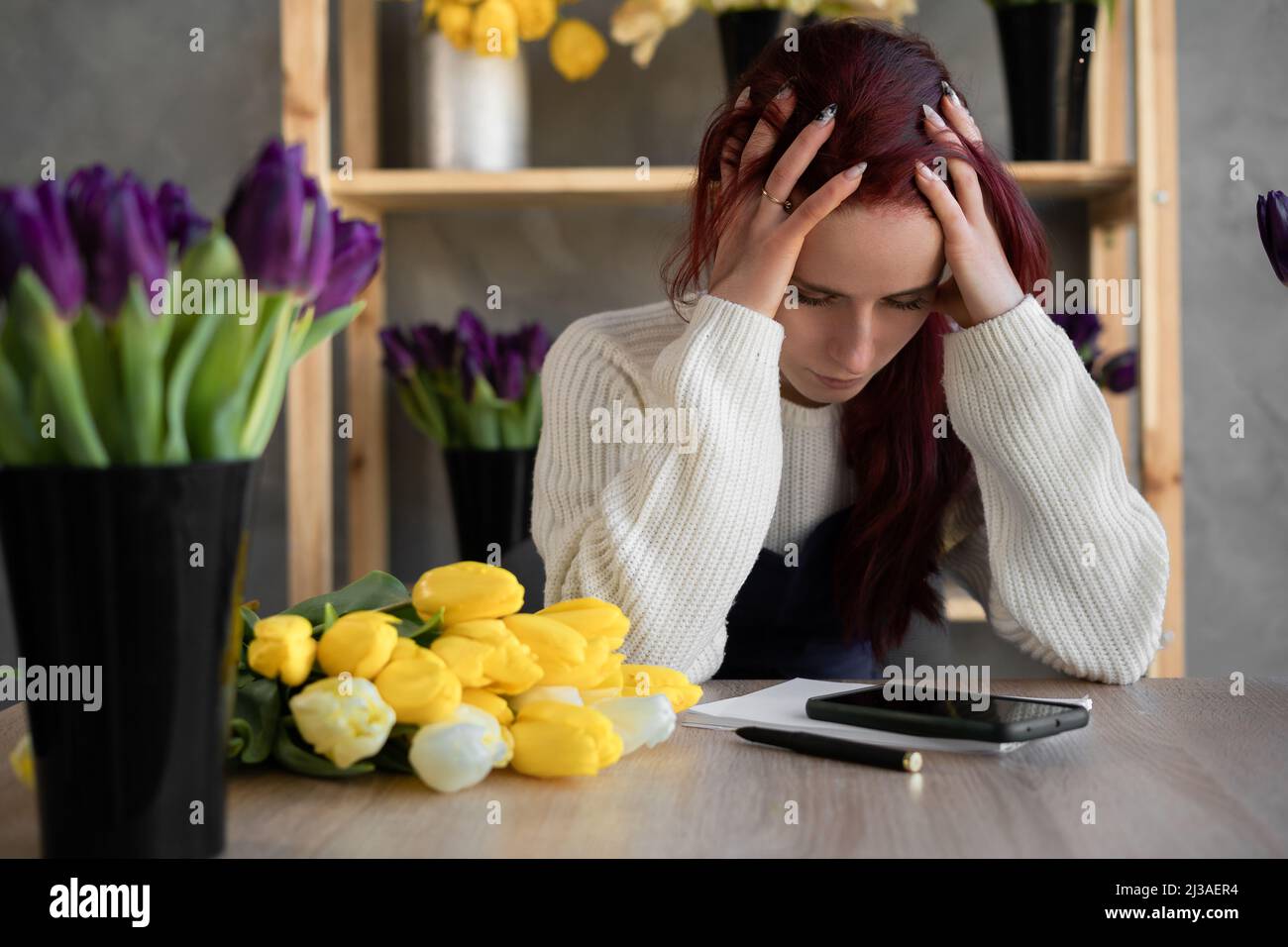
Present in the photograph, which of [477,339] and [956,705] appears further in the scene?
[477,339]

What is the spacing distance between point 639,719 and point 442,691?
12 cm

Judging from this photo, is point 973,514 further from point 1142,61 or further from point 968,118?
point 1142,61

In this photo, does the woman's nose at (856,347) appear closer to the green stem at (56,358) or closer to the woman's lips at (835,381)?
the woman's lips at (835,381)

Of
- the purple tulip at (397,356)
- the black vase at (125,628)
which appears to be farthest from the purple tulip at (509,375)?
the black vase at (125,628)

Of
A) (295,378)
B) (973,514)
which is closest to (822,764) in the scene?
(973,514)

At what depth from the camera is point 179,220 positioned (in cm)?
52

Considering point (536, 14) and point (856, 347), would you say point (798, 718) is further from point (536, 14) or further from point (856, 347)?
point (536, 14)

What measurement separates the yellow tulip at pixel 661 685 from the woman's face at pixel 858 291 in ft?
1.49

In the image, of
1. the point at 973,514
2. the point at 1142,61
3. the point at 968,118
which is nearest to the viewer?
the point at 968,118

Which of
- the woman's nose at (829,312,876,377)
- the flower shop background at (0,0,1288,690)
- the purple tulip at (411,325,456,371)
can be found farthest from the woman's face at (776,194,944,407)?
the flower shop background at (0,0,1288,690)

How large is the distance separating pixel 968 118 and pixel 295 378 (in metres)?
1.02

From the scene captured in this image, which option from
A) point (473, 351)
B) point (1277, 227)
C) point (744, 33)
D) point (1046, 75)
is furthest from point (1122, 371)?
point (1277, 227)
